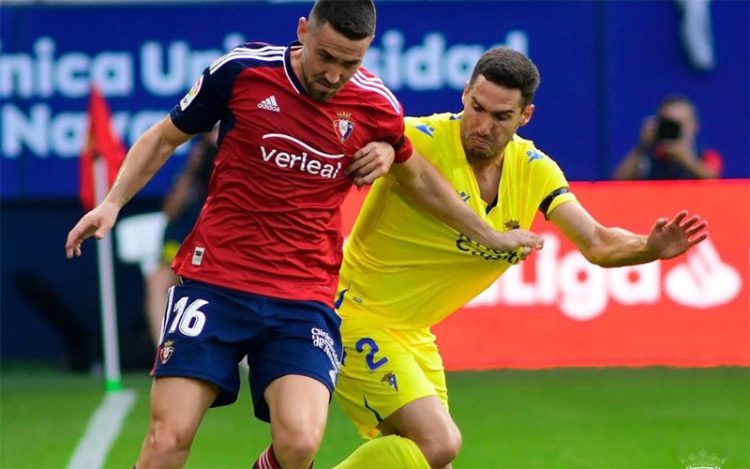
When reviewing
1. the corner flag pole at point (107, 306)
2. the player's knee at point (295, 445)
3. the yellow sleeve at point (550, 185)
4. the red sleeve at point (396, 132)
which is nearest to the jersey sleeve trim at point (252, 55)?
the red sleeve at point (396, 132)

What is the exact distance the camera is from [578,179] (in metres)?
12.7

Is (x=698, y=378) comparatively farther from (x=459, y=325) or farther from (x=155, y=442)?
(x=155, y=442)

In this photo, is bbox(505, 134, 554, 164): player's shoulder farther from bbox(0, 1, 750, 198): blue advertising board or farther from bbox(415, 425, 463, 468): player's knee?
bbox(0, 1, 750, 198): blue advertising board

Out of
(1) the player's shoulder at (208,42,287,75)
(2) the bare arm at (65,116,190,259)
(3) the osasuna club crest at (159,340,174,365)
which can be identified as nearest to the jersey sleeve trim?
(1) the player's shoulder at (208,42,287,75)

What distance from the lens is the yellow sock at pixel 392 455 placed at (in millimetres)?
6500

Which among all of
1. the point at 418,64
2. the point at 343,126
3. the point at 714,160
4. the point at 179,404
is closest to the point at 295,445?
the point at 179,404

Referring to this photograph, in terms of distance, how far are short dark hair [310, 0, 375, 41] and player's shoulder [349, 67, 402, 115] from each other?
0.27 meters

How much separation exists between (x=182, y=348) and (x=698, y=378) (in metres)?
6.33

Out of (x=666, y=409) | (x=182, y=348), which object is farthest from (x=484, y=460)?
(x=182, y=348)

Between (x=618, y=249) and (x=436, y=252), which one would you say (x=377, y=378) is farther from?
(x=618, y=249)

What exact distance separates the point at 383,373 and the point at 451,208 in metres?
0.79

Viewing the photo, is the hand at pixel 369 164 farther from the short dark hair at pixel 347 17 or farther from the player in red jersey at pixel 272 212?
the short dark hair at pixel 347 17

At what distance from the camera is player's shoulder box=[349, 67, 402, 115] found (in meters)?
6.30

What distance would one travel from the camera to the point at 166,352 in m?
5.97
